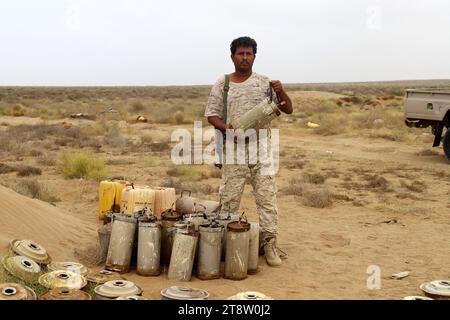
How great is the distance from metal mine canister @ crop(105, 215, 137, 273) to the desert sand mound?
581 millimetres

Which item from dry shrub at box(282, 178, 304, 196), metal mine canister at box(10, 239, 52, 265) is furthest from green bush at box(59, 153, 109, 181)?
metal mine canister at box(10, 239, 52, 265)

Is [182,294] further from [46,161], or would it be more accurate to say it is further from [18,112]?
[18,112]

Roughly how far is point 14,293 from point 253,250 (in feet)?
8.08

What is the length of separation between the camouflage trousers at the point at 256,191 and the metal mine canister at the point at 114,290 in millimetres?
1788

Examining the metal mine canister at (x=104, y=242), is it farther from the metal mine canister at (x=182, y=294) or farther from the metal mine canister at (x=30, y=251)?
the metal mine canister at (x=182, y=294)

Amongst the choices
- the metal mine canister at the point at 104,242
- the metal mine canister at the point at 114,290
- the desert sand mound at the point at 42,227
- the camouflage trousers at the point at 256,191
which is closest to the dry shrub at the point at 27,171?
the desert sand mound at the point at 42,227

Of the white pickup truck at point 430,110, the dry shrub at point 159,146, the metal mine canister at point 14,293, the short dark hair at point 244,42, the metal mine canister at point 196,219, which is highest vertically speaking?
the short dark hair at point 244,42

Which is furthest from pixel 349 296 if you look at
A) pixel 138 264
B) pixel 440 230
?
pixel 440 230

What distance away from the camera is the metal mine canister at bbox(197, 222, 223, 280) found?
5.28 meters

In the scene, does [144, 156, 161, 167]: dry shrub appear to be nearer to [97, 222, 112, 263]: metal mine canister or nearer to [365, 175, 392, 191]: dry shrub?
[365, 175, 392, 191]: dry shrub

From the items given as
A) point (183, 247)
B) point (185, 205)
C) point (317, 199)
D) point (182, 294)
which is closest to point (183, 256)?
point (183, 247)

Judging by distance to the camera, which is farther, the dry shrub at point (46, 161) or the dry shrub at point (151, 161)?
the dry shrub at point (151, 161)

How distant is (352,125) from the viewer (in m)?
21.1

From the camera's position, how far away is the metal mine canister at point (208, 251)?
5277mm
